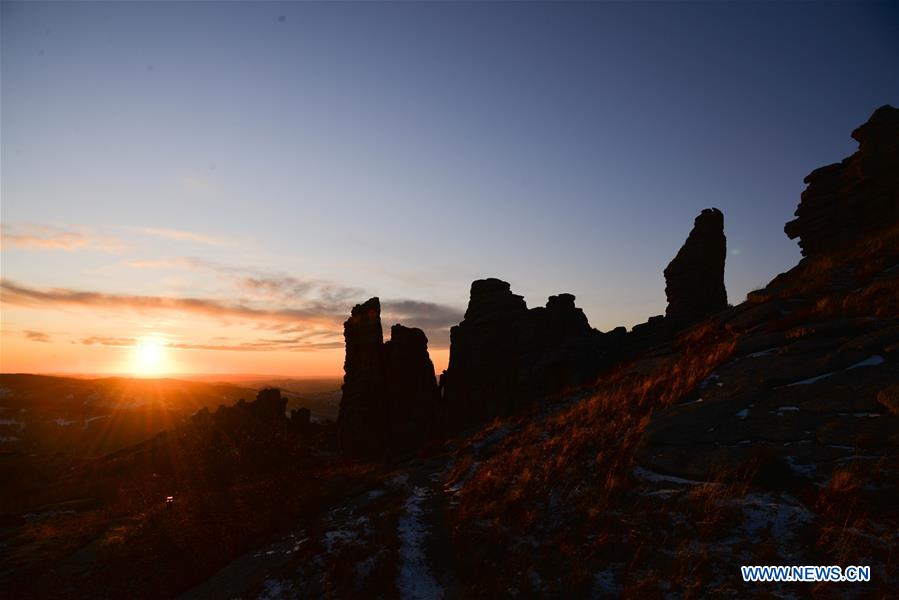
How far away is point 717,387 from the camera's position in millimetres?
13516

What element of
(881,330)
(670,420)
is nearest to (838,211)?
(881,330)

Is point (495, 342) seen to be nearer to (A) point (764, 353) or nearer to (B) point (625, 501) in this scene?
(A) point (764, 353)

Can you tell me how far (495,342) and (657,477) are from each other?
6262cm

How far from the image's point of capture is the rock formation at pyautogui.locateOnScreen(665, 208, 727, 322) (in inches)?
2066

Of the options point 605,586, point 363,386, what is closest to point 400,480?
point 605,586

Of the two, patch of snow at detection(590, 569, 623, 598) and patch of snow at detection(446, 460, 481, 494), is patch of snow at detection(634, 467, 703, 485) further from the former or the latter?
patch of snow at detection(446, 460, 481, 494)

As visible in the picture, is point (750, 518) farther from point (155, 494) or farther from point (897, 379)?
point (155, 494)

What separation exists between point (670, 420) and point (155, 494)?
28.8 meters

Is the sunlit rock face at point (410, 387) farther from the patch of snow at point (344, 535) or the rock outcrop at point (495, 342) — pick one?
the patch of snow at point (344, 535)

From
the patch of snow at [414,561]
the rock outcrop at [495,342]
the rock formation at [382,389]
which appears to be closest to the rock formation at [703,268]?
the rock outcrop at [495,342]

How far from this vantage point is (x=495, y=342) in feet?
238

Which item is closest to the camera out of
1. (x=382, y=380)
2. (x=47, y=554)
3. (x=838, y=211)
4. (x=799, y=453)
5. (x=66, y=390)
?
(x=799, y=453)

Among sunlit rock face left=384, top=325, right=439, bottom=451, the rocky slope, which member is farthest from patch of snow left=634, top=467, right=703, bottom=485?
sunlit rock face left=384, top=325, right=439, bottom=451

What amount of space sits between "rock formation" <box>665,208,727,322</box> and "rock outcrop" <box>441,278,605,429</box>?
15293 millimetres
